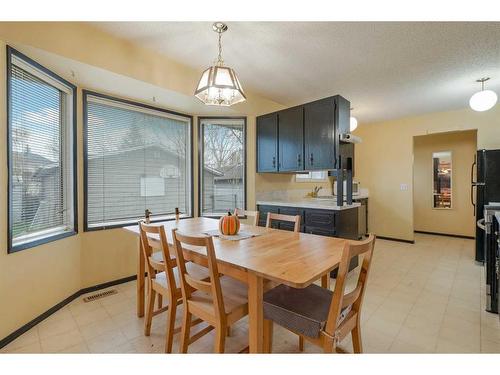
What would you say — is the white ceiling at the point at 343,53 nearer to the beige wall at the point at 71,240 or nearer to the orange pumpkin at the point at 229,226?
the beige wall at the point at 71,240

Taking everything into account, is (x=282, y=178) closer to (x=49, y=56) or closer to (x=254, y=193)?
(x=254, y=193)

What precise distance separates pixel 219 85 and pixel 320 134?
1.80 metres

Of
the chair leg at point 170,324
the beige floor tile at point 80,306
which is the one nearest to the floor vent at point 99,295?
the beige floor tile at point 80,306

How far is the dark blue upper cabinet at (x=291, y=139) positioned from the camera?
335 cm

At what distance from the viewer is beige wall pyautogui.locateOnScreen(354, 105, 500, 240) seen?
4.41 meters

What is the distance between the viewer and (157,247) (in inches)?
70.5

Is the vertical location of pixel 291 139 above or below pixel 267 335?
above

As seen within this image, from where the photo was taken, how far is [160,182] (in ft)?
10.9

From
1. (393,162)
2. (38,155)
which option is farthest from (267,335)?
(393,162)

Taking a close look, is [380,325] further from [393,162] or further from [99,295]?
[393,162]

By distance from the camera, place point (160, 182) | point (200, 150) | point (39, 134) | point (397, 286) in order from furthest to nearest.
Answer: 1. point (200, 150)
2. point (160, 182)
3. point (397, 286)
4. point (39, 134)
